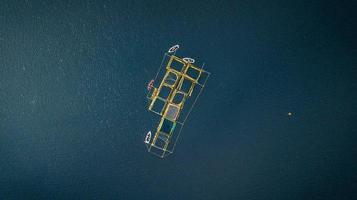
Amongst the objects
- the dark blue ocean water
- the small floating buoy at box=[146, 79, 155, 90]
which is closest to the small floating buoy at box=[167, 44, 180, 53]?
the dark blue ocean water

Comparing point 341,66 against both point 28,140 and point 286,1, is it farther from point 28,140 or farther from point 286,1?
point 28,140

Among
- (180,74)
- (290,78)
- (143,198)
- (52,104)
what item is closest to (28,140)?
(52,104)

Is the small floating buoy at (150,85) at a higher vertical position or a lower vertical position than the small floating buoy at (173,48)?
lower

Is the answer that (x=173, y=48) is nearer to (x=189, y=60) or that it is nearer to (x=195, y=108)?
(x=189, y=60)

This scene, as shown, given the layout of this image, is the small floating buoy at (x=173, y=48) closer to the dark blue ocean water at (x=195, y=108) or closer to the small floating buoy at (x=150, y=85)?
the dark blue ocean water at (x=195, y=108)

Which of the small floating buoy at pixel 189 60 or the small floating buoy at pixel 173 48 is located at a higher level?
the small floating buoy at pixel 173 48

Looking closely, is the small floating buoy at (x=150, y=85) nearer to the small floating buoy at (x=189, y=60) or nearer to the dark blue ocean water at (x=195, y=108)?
the dark blue ocean water at (x=195, y=108)

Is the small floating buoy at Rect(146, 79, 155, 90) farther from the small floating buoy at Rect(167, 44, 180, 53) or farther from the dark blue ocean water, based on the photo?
the small floating buoy at Rect(167, 44, 180, 53)

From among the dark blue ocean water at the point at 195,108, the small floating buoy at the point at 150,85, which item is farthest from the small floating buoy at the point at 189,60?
the small floating buoy at the point at 150,85

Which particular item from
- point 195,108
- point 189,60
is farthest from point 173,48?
point 195,108
